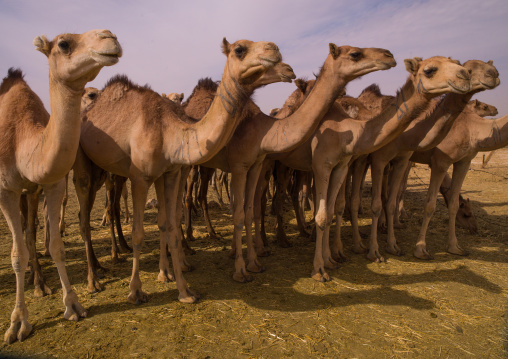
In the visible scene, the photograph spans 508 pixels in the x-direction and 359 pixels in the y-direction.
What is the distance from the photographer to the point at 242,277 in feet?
18.2

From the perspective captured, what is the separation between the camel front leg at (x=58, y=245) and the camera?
4.13 meters

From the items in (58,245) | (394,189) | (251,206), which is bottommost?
(58,245)

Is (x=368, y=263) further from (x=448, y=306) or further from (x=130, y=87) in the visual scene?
(x=130, y=87)

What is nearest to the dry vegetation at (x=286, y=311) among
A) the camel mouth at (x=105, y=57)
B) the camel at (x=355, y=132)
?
the camel at (x=355, y=132)

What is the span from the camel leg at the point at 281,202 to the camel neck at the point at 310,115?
2609mm

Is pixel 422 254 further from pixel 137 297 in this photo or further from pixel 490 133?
pixel 137 297

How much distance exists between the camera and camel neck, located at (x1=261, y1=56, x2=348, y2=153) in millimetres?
5094

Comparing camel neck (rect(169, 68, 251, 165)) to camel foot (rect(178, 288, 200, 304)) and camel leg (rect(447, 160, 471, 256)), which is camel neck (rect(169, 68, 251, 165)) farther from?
camel leg (rect(447, 160, 471, 256))

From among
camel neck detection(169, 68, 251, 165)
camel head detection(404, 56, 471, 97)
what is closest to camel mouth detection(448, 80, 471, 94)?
camel head detection(404, 56, 471, 97)

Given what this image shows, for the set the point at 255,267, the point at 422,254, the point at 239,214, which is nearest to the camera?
the point at 239,214

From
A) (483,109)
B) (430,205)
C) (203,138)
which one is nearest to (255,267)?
(203,138)

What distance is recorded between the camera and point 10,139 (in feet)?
13.3

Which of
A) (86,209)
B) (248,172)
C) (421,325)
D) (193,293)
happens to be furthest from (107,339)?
(421,325)

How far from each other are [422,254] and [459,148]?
89.1 inches
